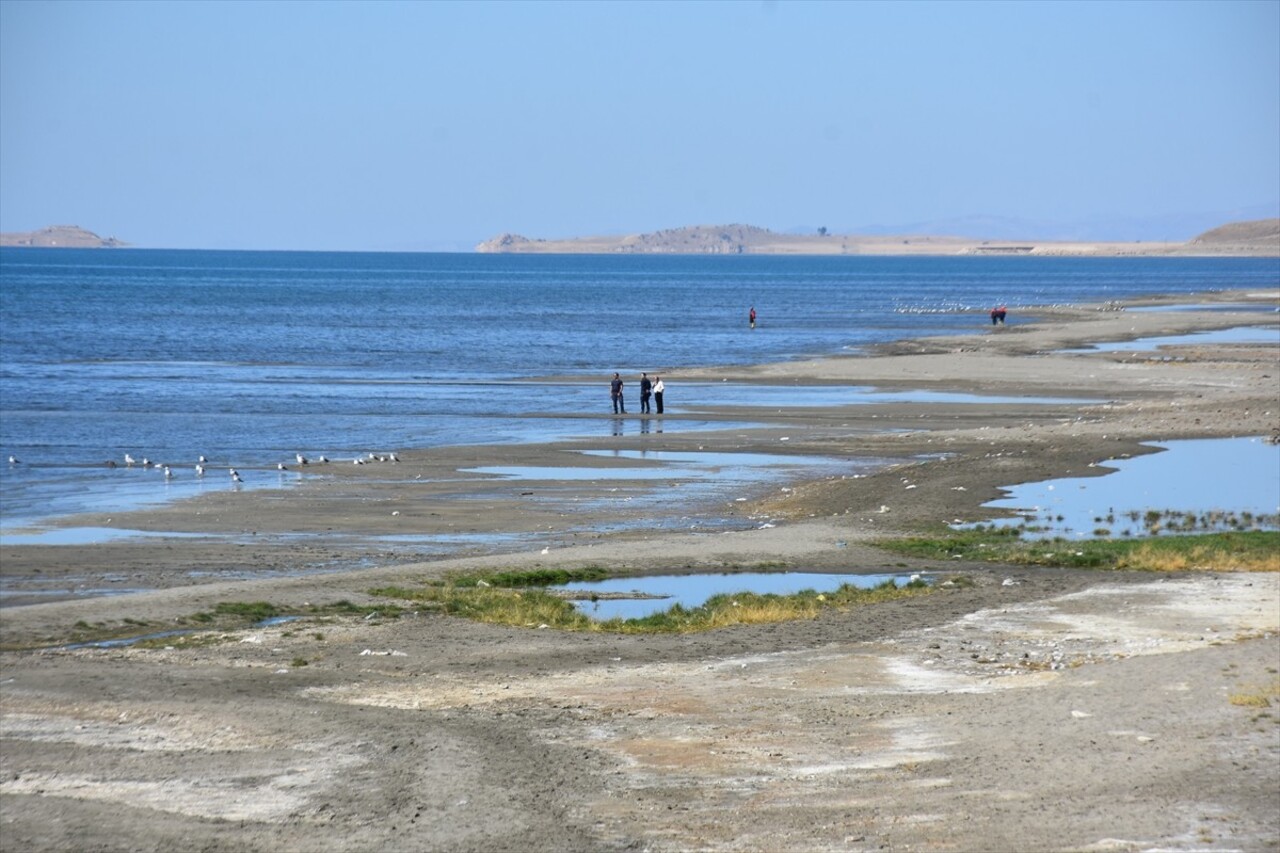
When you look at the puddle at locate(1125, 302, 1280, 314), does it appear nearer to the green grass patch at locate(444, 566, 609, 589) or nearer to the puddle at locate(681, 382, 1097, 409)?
the puddle at locate(681, 382, 1097, 409)

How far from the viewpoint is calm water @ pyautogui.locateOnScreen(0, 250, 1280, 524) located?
44.2 m

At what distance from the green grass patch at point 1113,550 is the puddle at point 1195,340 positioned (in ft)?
160

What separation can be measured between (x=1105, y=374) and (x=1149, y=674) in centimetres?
4512

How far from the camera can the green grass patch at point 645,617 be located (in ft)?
70.6

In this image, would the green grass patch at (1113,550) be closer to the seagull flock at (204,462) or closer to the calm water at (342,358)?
the seagull flock at (204,462)

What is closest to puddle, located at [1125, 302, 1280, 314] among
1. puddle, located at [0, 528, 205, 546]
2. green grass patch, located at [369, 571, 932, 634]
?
green grass patch, located at [369, 571, 932, 634]

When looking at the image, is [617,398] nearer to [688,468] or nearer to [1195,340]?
[688,468]

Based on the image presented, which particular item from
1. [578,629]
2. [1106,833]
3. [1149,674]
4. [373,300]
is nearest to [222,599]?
[578,629]

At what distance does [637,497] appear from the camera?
33562mm

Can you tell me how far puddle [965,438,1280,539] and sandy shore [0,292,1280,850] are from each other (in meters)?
1.66

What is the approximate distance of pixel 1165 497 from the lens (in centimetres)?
3173

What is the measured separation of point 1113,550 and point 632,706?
447 inches

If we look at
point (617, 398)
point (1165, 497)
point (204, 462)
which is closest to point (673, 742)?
point (1165, 497)

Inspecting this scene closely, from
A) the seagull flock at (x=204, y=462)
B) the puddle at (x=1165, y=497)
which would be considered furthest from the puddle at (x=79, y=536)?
the puddle at (x=1165, y=497)
